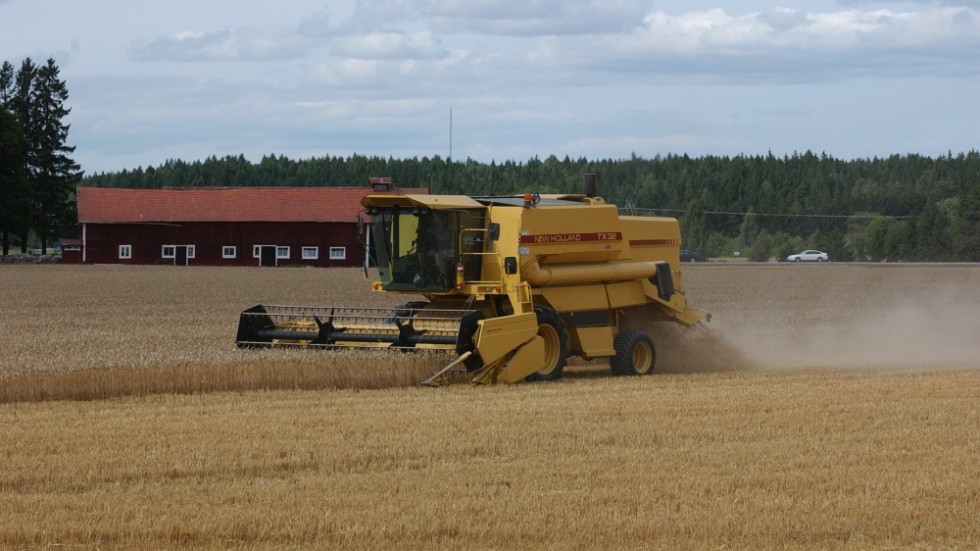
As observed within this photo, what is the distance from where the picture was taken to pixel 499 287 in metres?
16.2

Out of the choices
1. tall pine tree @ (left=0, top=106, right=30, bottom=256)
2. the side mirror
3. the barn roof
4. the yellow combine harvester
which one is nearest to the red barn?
the barn roof

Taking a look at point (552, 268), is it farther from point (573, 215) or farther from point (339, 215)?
point (339, 215)

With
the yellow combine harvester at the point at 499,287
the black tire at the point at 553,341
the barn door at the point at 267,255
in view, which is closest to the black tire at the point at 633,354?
the yellow combine harvester at the point at 499,287

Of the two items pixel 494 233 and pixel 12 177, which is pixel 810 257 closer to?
pixel 12 177

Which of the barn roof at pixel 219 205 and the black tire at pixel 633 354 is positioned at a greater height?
the barn roof at pixel 219 205

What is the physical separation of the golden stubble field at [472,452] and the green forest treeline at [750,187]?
6691 centimetres

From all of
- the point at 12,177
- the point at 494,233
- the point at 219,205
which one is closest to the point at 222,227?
the point at 219,205

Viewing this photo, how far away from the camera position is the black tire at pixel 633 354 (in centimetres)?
1695

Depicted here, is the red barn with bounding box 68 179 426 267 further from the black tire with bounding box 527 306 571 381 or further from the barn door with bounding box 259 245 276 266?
the black tire with bounding box 527 306 571 381

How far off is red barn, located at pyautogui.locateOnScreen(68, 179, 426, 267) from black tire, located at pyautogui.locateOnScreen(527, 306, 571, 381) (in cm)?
4790

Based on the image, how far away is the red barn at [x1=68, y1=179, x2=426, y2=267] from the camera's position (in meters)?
64.0

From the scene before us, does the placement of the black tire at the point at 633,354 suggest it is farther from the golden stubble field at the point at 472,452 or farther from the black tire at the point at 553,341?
the black tire at the point at 553,341

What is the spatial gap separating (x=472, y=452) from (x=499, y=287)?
6.15 metres

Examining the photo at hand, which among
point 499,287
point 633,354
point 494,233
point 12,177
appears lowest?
point 633,354
